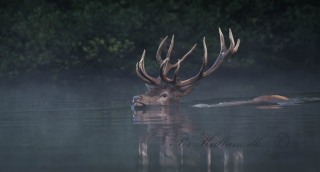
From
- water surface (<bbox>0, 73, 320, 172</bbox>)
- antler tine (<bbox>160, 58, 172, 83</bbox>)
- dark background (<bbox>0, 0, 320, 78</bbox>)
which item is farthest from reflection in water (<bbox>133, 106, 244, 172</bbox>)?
dark background (<bbox>0, 0, 320, 78</bbox>)

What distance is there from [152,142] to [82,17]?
43.8 ft

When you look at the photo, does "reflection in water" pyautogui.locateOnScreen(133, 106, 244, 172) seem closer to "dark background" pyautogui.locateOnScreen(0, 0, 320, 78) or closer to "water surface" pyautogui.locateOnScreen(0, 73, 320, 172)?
"water surface" pyautogui.locateOnScreen(0, 73, 320, 172)

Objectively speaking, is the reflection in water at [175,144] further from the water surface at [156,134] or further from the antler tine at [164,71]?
the antler tine at [164,71]

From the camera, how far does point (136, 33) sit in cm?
2461

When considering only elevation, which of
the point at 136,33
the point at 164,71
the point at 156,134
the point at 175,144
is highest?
the point at 136,33

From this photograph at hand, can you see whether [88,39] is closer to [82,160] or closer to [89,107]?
[89,107]

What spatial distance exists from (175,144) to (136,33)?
13.8 m

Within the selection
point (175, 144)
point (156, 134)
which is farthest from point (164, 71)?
point (175, 144)

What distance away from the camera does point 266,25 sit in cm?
2683

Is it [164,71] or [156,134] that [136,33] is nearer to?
[164,71]

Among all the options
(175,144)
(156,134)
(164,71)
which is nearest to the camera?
(175,144)

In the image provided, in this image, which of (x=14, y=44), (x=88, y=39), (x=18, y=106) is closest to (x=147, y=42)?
(x=88, y=39)

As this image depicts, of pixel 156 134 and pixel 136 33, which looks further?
pixel 136 33

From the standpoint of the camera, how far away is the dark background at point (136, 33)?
78.4ft
